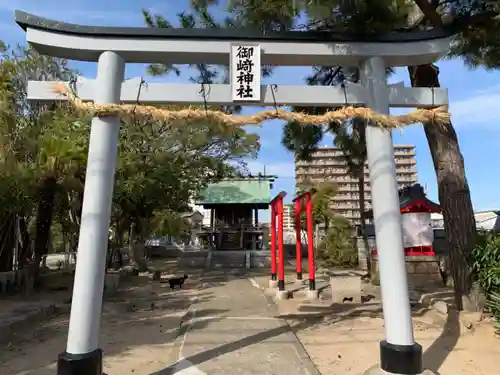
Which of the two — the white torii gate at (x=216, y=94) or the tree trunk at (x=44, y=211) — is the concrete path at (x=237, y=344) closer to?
the white torii gate at (x=216, y=94)

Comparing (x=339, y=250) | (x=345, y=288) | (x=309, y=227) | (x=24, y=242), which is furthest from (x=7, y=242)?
(x=339, y=250)

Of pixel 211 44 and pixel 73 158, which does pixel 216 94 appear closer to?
pixel 211 44

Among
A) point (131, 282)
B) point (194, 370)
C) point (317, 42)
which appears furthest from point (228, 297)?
point (317, 42)

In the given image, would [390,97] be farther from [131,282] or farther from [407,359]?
[131,282]

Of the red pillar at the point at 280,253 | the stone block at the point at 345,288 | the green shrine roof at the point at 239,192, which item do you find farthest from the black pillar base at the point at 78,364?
the green shrine roof at the point at 239,192

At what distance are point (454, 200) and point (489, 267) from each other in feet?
4.31

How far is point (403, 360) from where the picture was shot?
4.07 m

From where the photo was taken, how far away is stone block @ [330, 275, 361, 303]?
901 cm

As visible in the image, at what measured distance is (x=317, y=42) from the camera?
15.3ft

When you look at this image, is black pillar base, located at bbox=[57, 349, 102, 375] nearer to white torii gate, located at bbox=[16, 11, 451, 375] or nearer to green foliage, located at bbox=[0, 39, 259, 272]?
white torii gate, located at bbox=[16, 11, 451, 375]

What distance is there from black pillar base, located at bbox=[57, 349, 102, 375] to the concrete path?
820 mm

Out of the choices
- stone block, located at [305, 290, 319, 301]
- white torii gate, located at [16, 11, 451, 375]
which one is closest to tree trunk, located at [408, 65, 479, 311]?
white torii gate, located at [16, 11, 451, 375]

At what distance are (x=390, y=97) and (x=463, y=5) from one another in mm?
3180

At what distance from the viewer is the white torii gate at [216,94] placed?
4.06m
